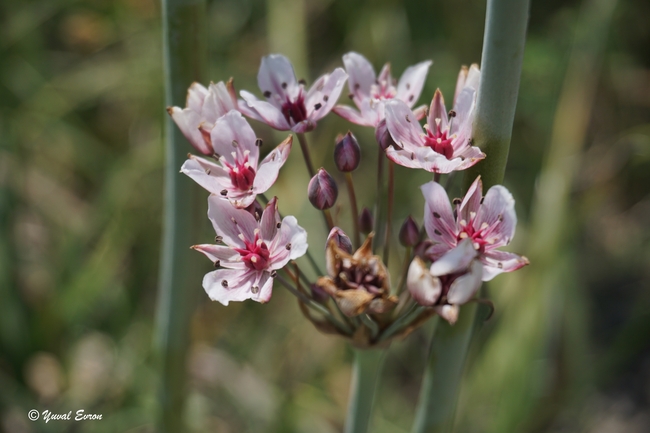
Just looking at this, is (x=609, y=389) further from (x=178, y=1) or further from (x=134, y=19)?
(x=134, y=19)

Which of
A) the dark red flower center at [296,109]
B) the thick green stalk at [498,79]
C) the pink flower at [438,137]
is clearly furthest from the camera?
the dark red flower center at [296,109]

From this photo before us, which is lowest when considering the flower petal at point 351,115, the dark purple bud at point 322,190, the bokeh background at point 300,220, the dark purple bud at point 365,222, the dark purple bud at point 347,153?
the bokeh background at point 300,220

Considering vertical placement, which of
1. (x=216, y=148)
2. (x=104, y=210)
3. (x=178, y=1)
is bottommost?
(x=104, y=210)

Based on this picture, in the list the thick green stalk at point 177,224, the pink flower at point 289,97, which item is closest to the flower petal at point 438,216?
the pink flower at point 289,97

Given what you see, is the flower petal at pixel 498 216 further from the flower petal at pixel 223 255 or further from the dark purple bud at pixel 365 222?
the flower petal at pixel 223 255

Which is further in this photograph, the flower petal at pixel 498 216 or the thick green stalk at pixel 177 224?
the thick green stalk at pixel 177 224

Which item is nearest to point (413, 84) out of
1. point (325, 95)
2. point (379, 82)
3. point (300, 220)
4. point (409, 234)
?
point (379, 82)

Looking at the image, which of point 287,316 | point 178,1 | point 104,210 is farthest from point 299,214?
point 178,1
